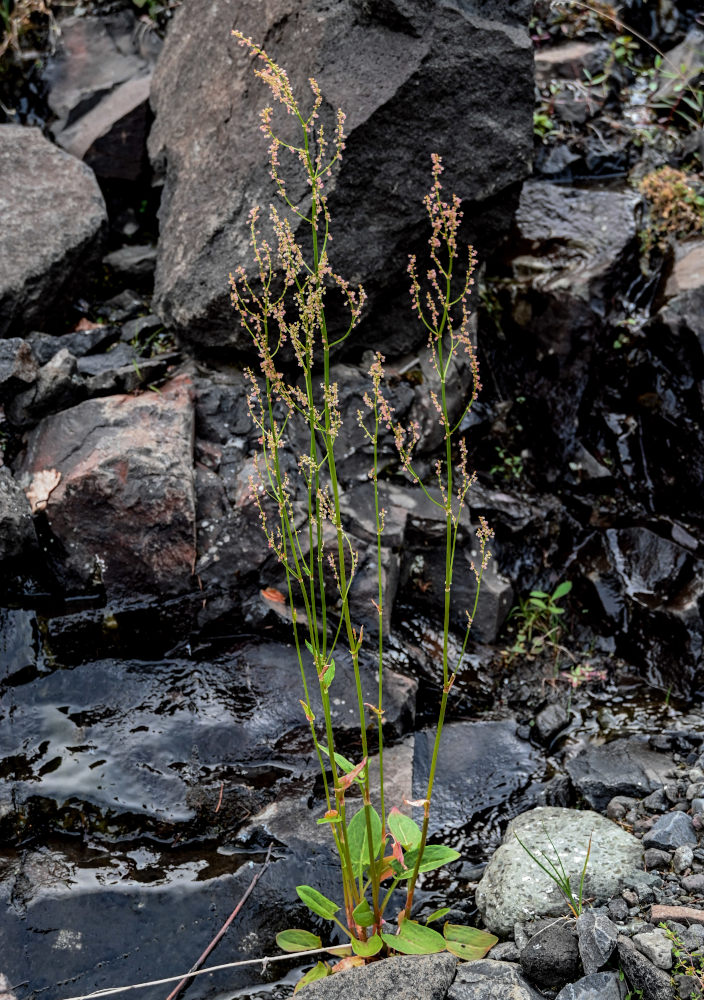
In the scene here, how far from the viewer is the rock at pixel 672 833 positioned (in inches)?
127

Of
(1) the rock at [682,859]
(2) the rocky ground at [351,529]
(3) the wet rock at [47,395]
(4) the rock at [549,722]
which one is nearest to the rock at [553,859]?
(2) the rocky ground at [351,529]

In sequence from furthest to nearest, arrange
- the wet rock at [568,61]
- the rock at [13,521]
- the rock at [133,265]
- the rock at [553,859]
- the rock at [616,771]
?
the wet rock at [568,61]
the rock at [133,265]
the rock at [13,521]
the rock at [616,771]
the rock at [553,859]

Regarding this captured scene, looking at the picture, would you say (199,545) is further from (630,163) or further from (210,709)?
(630,163)

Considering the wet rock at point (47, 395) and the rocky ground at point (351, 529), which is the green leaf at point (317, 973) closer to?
the rocky ground at point (351, 529)

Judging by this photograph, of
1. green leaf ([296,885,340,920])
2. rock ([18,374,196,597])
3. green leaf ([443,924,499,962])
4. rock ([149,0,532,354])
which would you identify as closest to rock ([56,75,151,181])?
rock ([149,0,532,354])

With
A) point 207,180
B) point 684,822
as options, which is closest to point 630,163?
point 207,180

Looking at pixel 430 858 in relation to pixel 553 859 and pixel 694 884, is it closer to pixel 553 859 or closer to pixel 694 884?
pixel 553 859

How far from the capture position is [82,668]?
3859mm

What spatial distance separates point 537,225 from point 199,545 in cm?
307

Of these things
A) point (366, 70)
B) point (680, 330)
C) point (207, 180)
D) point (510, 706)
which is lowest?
point (510, 706)

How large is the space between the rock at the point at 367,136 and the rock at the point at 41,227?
51 centimetres

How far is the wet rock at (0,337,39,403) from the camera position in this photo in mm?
4152

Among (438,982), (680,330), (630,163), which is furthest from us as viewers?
(630,163)

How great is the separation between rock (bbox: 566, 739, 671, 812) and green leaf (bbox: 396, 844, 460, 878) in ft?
3.69
